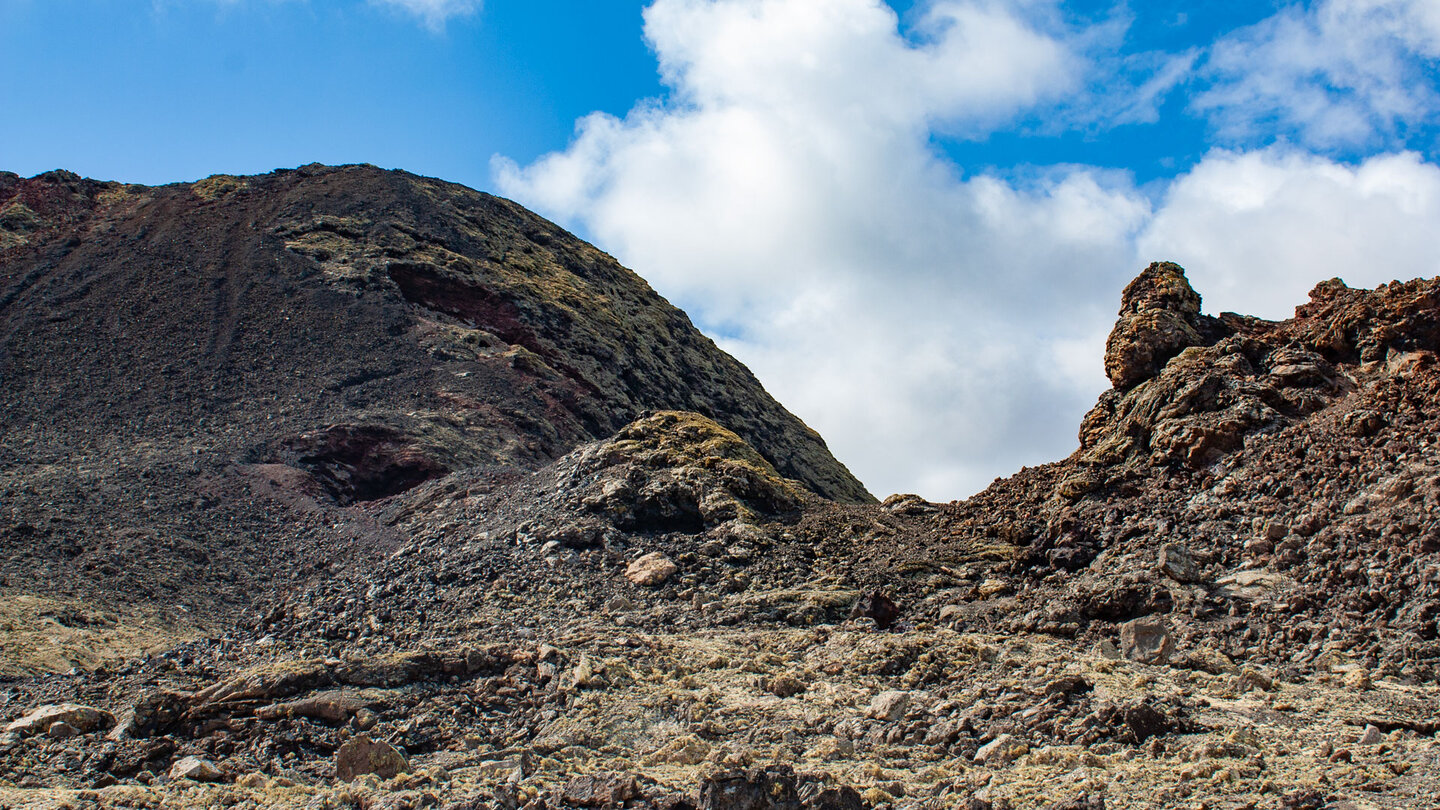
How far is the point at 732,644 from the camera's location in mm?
13211

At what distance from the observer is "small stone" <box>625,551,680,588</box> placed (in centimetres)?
1631

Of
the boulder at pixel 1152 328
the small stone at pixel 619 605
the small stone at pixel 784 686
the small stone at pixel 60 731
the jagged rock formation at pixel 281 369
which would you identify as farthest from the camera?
the jagged rock formation at pixel 281 369

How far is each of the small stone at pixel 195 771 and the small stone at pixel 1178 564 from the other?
11.4 meters

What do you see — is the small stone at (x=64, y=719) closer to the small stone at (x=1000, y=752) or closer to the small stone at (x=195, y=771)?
the small stone at (x=195, y=771)

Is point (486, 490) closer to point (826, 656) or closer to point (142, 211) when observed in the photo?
point (826, 656)

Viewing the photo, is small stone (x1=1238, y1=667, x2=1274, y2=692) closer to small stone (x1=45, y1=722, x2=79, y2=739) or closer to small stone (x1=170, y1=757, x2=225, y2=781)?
small stone (x1=170, y1=757, x2=225, y2=781)

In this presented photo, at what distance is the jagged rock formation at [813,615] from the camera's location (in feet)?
27.0

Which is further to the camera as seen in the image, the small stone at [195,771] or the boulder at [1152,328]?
the boulder at [1152,328]

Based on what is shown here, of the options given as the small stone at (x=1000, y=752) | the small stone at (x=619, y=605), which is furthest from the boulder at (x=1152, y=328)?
the small stone at (x=1000, y=752)

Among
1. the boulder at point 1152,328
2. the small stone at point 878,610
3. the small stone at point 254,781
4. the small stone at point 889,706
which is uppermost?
the boulder at point 1152,328

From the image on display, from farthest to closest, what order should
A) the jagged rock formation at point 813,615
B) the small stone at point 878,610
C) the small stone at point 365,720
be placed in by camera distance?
the small stone at point 878,610 → the small stone at point 365,720 → the jagged rock formation at point 813,615

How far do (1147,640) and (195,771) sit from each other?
402 inches

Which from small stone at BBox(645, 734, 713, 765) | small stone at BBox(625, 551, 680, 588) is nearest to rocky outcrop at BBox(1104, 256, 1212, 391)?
small stone at BBox(625, 551, 680, 588)

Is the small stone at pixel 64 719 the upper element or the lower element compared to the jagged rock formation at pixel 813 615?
lower
